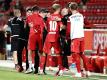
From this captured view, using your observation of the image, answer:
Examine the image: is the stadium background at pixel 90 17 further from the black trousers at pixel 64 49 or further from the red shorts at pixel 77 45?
the red shorts at pixel 77 45

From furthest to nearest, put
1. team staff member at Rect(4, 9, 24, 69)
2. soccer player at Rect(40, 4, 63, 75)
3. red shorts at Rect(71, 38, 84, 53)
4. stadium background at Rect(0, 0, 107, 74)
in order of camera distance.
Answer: stadium background at Rect(0, 0, 107, 74), team staff member at Rect(4, 9, 24, 69), soccer player at Rect(40, 4, 63, 75), red shorts at Rect(71, 38, 84, 53)

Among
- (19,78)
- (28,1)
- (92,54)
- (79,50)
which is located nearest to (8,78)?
(19,78)

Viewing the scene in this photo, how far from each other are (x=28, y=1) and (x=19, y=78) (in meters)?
15.6

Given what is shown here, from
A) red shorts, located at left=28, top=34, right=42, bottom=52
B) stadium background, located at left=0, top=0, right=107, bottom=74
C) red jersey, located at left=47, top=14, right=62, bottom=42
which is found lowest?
stadium background, located at left=0, top=0, right=107, bottom=74

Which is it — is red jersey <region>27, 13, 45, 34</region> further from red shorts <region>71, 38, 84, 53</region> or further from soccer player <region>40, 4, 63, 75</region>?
red shorts <region>71, 38, 84, 53</region>

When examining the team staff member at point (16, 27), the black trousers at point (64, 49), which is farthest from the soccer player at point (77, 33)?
the team staff member at point (16, 27)

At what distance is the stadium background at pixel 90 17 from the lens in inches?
683

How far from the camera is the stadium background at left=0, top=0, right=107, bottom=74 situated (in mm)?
17344

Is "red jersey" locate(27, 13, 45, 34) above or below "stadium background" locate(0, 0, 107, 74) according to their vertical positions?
above

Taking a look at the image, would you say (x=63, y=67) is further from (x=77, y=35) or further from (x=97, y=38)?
(x=97, y=38)

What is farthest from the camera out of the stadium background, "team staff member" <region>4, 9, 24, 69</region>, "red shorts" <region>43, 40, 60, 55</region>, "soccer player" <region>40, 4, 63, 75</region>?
the stadium background

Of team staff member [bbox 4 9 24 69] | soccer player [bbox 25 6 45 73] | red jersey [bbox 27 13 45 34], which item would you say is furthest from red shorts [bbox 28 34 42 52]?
team staff member [bbox 4 9 24 69]

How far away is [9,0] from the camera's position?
28672mm

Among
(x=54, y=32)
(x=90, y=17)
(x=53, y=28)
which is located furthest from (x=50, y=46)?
(x=90, y=17)
